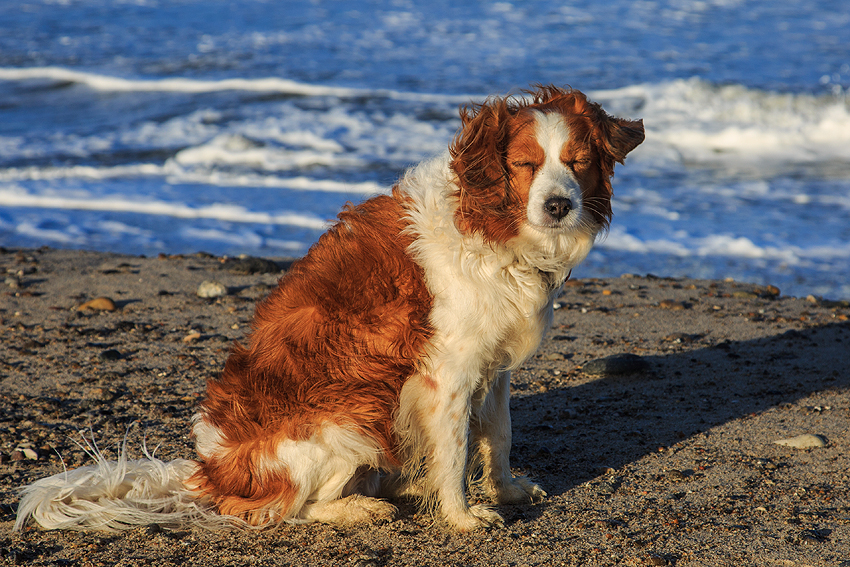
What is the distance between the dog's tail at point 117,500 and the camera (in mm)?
3350

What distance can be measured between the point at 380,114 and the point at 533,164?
13.3m

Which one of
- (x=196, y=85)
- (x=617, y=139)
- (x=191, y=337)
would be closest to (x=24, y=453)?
(x=191, y=337)

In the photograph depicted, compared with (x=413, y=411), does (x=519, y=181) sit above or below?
above

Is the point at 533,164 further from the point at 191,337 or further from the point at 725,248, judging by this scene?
the point at 725,248

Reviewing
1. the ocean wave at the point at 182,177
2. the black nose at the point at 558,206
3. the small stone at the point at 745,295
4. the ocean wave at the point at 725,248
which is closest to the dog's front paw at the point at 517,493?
the black nose at the point at 558,206

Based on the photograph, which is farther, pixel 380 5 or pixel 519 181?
pixel 380 5

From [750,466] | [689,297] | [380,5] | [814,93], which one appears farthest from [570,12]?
[750,466]

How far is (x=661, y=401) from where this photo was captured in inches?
197

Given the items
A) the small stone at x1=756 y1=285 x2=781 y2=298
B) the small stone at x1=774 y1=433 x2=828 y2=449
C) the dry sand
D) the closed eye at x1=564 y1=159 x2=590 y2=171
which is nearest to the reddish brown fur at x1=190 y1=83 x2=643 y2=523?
the closed eye at x1=564 y1=159 x2=590 y2=171

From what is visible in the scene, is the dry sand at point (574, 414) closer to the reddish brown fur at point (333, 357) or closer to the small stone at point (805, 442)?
the small stone at point (805, 442)

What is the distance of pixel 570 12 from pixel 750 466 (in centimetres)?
2422

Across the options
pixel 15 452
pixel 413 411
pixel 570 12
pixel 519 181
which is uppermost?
pixel 570 12

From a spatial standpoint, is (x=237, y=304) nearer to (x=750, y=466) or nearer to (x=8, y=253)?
(x=8, y=253)

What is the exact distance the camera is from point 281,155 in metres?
13.5
